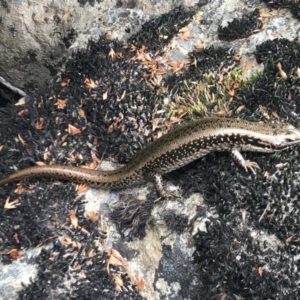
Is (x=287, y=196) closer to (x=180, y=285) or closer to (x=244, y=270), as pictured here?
(x=244, y=270)

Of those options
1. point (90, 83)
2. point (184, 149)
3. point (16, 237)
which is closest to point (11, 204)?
point (16, 237)

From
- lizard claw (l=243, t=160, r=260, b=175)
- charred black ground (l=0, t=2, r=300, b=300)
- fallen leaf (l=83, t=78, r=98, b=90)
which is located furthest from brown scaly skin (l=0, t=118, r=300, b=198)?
fallen leaf (l=83, t=78, r=98, b=90)

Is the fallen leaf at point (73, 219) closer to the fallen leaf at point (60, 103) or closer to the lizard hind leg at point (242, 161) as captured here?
the fallen leaf at point (60, 103)

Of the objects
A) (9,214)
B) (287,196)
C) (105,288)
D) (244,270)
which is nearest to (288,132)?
A: (287,196)

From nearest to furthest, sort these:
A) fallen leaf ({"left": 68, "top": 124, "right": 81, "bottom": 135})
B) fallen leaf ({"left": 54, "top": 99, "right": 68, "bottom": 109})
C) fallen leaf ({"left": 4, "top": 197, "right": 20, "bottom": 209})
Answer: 1. fallen leaf ({"left": 4, "top": 197, "right": 20, "bottom": 209})
2. fallen leaf ({"left": 68, "top": 124, "right": 81, "bottom": 135})
3. fallen leaf ({"left": 54, "top": 99, "right": 68, "bottom": 109})

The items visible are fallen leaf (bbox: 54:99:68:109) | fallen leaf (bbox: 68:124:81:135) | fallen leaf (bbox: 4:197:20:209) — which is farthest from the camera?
fallen leaf (bbox: 54:99:68:109)

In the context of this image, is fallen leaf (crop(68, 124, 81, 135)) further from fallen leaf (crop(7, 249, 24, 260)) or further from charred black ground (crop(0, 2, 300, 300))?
fallen leaf (crop(7, 249, 24, 260))
